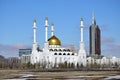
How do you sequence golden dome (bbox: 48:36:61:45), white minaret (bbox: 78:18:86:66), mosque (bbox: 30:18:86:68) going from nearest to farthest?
white minaret (bbox: 78:18:86:66) → mosque (bbox: 30:18:86:68) → golden dome (bbox: 48:36:61:45)

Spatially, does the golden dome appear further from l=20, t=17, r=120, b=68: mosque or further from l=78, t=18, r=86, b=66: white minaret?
l=78, t=18, r=86, b=66: white minaret

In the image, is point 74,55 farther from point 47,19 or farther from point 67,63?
point 47,19

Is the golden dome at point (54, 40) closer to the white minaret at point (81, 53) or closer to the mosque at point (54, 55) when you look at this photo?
the mosque at point (54, 55)

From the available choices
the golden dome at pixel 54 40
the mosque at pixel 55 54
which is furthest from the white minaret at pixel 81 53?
the golden dome at pixel 54 40

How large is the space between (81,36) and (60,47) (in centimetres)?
1778

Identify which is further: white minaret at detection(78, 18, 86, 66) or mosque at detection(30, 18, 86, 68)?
mosque at detection(30, 18, 86, 68)

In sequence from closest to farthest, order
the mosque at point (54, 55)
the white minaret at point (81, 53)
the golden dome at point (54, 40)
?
the white minaret at point (81, 53)
the mosque at point (54, 55)
the golden dome at point (54, 40)

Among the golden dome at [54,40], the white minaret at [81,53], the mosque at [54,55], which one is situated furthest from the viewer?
the golden dome at [54,40]

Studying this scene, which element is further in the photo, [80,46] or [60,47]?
[60,47]

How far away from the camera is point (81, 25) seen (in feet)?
535

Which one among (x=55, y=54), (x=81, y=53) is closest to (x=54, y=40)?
(x=55, y=54)

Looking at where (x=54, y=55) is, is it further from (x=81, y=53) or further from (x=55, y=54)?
(x=81, y=53)

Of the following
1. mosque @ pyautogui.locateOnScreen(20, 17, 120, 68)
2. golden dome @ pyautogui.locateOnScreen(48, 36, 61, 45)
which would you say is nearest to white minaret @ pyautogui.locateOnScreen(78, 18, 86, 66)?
mosque @ pyautogui.locateOnScreen(20, 17, 120, 68)

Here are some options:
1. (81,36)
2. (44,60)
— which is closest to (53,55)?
A: (44,60)
